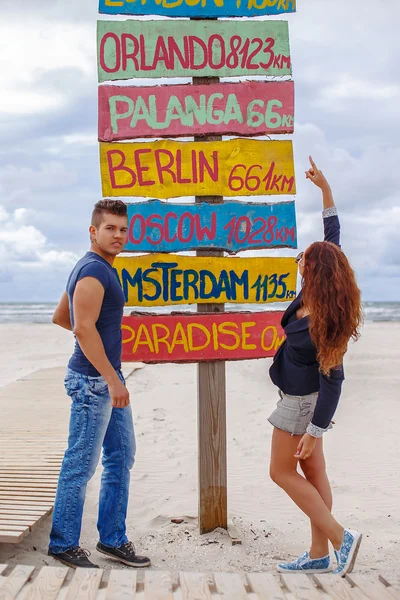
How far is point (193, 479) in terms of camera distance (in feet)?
19.3

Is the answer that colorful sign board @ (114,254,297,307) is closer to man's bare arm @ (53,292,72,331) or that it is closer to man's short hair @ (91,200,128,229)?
man's bare arm @ (53,292,72,331)

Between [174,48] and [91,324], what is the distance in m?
2.16

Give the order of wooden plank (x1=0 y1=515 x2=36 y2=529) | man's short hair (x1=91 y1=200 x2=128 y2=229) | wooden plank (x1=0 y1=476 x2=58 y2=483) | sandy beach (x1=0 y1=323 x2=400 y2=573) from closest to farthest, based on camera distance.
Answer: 1. man's short hair (x1=91 y1=200 x2=128 y2=229)
2. wooden plank (x1=0 y1=515 x2=36 y2=529)
3. sandy beach (x1=0 y1=323 x2=400 y2=573)
4. wooden plank (x1=0 y1=476 x2=58 y2=483)

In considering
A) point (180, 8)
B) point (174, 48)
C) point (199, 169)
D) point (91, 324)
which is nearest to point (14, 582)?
point (91, 324)

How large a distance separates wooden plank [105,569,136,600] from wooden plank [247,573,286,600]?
590 millimetres

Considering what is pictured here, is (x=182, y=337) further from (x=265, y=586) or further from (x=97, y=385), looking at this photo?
(x=265, y=586)

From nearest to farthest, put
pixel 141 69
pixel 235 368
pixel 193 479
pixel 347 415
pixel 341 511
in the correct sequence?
pixel 141 69 < pixel 341 511 < pixel 193 479 < pixel 347 415 < pixel 235 368

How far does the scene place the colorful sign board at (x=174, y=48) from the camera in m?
4.39

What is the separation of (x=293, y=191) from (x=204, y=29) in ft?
4.25

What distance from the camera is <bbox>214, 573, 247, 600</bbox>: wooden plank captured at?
9.88 feet

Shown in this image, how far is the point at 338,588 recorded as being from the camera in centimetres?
311

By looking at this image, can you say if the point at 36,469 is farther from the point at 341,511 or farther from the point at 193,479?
the point at 341,511

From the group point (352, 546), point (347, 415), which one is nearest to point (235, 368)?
point (347, 415)

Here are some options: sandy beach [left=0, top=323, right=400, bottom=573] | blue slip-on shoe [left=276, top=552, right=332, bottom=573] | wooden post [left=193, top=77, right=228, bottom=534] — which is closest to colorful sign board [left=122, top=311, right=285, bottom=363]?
wooden post [left=193, top=77, right=228, bottom=534]
